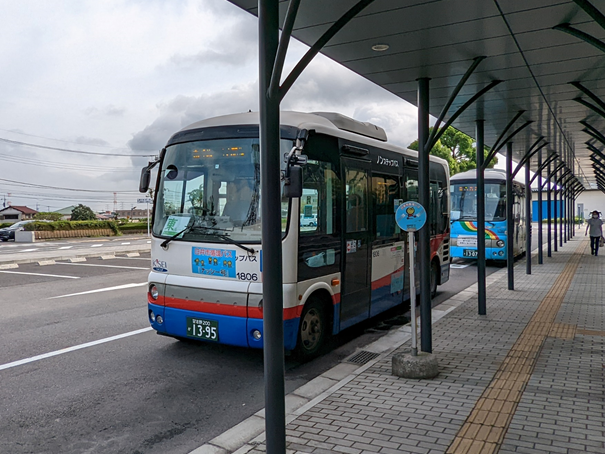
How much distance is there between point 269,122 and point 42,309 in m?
8.37

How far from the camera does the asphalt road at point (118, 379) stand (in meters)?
4.53

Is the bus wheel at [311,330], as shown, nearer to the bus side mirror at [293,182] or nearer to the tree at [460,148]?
the bus side mirror at [293,182]

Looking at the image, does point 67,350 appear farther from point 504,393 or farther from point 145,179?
point 504,393

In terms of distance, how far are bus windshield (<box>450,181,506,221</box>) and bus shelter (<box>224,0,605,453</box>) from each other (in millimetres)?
8930

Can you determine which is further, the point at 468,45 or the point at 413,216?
the point at 468,45

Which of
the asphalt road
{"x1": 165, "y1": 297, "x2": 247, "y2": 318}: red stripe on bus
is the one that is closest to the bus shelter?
the asphalt road

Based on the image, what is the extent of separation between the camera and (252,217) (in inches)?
243

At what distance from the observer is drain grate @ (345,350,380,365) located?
662cm

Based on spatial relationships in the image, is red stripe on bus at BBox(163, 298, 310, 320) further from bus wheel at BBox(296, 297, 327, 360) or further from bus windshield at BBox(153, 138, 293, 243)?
bus windshield at BBox(153, 138, 293, 243)

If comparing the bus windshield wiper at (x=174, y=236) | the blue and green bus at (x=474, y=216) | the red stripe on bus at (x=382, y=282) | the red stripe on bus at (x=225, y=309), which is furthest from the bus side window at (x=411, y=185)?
the blue and green bus at (x=474, y=216)

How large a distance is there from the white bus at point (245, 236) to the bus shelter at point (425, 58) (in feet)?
3.80

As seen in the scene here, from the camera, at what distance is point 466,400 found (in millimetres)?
5000

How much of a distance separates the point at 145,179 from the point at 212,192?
3.45 feet

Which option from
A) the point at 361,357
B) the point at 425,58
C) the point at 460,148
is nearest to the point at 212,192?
the point at 361,357
